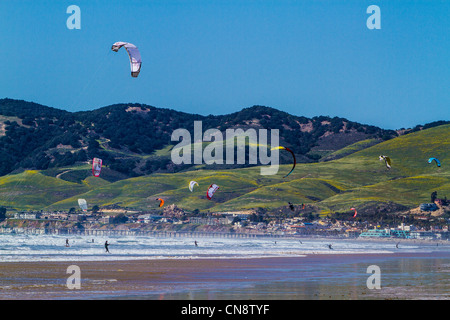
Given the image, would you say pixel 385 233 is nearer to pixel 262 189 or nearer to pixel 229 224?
pixel 229 224

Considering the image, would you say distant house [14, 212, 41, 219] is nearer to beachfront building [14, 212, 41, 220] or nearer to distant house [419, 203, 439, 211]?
beachfront building [14, 212, 41, 220]

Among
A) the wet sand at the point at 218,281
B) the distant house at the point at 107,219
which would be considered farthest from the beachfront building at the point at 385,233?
the wet sand at the point at 218,281


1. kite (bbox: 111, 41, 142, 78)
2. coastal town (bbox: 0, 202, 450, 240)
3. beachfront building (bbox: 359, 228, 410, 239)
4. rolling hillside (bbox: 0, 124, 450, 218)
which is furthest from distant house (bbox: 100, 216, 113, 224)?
kite (bbox: 111, 41, 142, 78)

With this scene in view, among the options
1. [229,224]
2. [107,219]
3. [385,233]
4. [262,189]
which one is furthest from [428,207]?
[107,219]

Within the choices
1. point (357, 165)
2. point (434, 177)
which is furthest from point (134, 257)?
point (357, 165)

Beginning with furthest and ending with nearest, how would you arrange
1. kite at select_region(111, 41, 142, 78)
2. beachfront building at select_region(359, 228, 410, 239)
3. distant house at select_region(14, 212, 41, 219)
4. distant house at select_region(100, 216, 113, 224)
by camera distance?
distant house at select_region(14, 212, 41, 219) → distant house at select_region(100, 216, 113, 224) → beachfront building at select_region(359, 228, 410, 239) → kite at select_region(111, 41, 142, 78)
